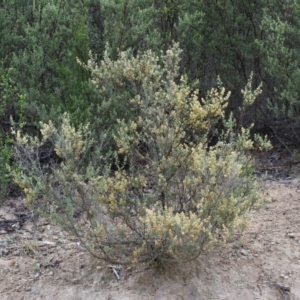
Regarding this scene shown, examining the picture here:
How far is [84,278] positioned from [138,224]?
1.66ft

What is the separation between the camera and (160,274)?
142 inches

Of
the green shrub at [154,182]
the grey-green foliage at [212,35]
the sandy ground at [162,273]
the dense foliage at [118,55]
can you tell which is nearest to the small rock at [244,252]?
the sandy ground at [162,273]

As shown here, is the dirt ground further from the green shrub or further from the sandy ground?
the green shrub

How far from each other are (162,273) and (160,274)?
0.05ft

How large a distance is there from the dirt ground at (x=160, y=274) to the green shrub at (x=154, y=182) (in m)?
0.16

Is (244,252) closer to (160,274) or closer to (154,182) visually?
(160,274)

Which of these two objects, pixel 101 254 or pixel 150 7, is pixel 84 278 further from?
pixel 150 7

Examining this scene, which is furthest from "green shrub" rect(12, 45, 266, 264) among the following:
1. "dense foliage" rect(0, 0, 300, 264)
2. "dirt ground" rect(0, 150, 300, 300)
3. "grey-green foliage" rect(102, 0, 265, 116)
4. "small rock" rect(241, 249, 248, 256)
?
"grey-green foliage" rect(102, 0, 265, 116)

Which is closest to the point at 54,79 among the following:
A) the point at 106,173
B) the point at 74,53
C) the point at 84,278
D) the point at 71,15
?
the point at 74,53

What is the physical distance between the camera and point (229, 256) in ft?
12.7

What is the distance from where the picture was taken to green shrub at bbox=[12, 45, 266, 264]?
10.9 ft

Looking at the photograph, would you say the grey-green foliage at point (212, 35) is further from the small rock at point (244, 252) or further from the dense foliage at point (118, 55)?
the small rock at point (244, 252)

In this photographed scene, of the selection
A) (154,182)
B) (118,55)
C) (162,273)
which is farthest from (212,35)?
(162,273)

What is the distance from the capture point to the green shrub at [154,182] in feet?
10.9
